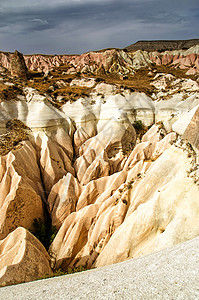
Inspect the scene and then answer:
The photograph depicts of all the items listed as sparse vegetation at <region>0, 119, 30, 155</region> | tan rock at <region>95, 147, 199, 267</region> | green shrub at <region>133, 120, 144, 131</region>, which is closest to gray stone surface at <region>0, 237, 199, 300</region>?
tan rock at <region>95, 147, 199, 267</region>

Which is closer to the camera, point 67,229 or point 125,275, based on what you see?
point 125,275

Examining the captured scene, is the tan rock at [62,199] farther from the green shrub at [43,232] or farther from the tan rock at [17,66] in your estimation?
the tan rock at [17,66]

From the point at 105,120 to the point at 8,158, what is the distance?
35.2 ft

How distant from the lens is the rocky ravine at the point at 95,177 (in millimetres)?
6781

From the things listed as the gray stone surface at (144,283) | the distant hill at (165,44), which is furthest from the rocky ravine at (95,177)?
the distant hill at (165,44)

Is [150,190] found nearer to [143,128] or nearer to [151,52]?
[143,128]

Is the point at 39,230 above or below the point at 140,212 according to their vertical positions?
below

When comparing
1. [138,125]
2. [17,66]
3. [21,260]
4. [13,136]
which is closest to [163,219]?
[21,260]

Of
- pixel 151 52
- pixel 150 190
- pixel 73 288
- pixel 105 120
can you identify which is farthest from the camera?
pixel 151 52

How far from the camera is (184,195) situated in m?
6.47

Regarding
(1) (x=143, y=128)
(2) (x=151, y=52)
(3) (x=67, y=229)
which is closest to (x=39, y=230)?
(3) (x=67, y=229)

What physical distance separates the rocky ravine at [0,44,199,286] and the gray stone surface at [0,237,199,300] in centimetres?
209

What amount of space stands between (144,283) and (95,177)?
11.9m

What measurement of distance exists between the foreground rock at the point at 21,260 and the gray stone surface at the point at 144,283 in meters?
2.15
